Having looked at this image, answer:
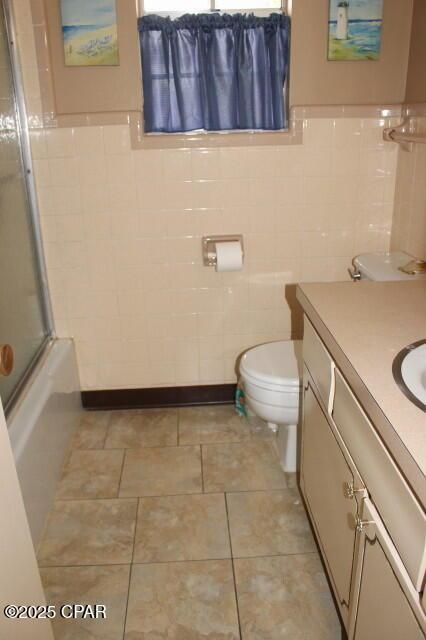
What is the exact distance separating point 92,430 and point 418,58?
2.16 meters

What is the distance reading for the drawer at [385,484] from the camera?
0.86m

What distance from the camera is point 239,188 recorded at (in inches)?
92.6

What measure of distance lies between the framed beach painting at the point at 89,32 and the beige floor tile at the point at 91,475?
166 cm

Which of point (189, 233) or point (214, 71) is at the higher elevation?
point (214, 71)

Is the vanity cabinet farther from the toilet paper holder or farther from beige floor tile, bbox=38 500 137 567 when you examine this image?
the toilet paper holder

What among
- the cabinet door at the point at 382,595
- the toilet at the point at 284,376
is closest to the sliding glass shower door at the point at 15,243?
the toilet at the point at 284,376

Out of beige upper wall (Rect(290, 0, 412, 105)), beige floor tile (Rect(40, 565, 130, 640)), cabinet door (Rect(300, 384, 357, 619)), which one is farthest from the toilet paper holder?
beige floor tile (Rect(40, 565, 130, 640))

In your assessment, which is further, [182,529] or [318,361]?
[182,529]

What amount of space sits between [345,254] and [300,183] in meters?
0.41

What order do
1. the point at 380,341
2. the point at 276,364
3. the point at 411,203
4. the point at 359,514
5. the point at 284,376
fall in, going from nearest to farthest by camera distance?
1. the point at 359,514
2. the point at 380,341
3. the point at 284,376
4. the point at 276,364
5. the point at 411,203

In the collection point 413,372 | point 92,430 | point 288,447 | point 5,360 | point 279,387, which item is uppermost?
point 5,360

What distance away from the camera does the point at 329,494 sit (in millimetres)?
1422

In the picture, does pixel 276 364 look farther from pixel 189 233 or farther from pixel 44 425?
pixel 44 425

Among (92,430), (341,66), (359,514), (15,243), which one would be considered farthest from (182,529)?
(341,66)
